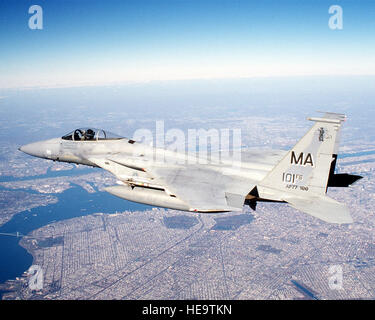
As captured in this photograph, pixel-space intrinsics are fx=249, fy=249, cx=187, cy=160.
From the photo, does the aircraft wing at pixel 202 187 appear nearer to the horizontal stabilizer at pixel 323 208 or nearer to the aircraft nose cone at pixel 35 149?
the horizontal stabilizer at pixel 323 208

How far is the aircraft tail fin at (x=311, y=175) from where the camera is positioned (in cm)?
930

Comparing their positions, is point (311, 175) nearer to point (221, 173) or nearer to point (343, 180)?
point (343, 180)

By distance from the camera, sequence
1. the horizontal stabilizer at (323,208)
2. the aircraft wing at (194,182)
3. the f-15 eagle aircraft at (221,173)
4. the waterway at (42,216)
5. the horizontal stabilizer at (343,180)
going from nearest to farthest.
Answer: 1. the horizontal stabilizer at (323,208)
2. the f-15 eagle aircraft at (221,173)
3. the aircraft wing at (194,182)
4. the horizontal stabilizer at (343,180)
5. the waterway at (42,216)

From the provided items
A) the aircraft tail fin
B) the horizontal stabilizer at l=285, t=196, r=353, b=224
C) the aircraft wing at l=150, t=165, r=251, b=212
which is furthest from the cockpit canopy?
the horizontal stabilizer at l=285, t=196, r=353, b=224

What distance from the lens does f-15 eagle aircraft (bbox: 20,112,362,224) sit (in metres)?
9.68

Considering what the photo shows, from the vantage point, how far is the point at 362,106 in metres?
174

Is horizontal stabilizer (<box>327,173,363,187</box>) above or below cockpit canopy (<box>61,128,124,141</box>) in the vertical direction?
below

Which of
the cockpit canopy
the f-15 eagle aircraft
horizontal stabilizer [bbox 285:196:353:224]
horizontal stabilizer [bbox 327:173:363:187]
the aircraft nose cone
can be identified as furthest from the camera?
the aircraft nose cone

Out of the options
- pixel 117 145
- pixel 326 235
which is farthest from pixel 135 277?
pixel 326 235

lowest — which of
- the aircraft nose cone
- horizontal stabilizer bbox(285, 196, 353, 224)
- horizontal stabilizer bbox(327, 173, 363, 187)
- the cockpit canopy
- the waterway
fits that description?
the waterway

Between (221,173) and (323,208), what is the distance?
5232 mm

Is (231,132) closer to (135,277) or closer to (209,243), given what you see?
(209,243)

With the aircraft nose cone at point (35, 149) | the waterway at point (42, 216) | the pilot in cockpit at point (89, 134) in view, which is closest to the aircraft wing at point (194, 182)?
the pilot in cockpit at point (89, 134)

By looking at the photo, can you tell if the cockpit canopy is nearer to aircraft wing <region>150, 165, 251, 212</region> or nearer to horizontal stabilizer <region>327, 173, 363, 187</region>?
aircraft wing <region>150, 165, 251, 212</region>
